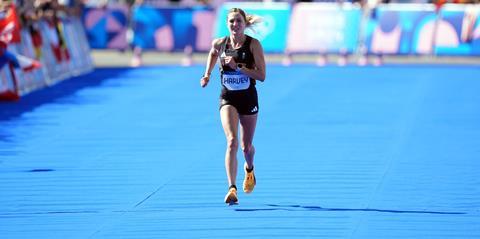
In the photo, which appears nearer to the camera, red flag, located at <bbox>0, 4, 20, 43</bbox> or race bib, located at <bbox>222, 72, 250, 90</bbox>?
race bib, located at <bbox>222, 72, 250, 90</bbox>

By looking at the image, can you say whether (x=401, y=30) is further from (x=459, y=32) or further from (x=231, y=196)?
(x=231, y=196)

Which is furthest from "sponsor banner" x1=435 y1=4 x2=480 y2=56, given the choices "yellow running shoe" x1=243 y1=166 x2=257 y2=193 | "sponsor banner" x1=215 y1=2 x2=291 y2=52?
"yellow running shoe" x1=243 y1=166 x2=257 y2=193

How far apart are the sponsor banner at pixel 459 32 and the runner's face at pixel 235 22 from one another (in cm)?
1821

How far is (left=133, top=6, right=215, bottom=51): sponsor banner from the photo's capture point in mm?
30859

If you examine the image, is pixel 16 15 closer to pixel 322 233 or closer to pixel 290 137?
pixel 290 137

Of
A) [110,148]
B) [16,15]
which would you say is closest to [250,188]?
[110,148]

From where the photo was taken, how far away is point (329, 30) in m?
29.1

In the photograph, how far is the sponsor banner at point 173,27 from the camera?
3086cm

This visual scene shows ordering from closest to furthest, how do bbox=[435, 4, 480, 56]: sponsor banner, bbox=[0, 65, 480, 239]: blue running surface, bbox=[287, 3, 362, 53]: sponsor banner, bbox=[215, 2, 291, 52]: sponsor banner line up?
bbox=[0, 65, 480, 239]: blue running surface
bbox=[435, 4, 480, 56]: sponsor banner
bbox=[287, 3, 362, 53]: sponsor banner
bbox=[215, 2, 291, 52]: sponsor banner

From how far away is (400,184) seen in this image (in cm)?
1238

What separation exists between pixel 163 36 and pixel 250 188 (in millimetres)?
19771

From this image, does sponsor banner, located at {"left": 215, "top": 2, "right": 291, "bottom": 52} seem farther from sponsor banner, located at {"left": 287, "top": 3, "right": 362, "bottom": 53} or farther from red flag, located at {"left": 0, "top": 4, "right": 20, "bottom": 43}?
red flag, located at {"left": 0, "top": 4, "right": 20, "bottom": 43}

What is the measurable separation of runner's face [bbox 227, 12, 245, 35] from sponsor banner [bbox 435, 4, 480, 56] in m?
18.2

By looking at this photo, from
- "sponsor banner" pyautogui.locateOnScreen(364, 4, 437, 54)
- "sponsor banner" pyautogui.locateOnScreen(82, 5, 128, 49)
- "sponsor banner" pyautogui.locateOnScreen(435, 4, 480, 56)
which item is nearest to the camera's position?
"sponsor banner" pyautogui.locateOnScreen(435, 4, 480, 56)
